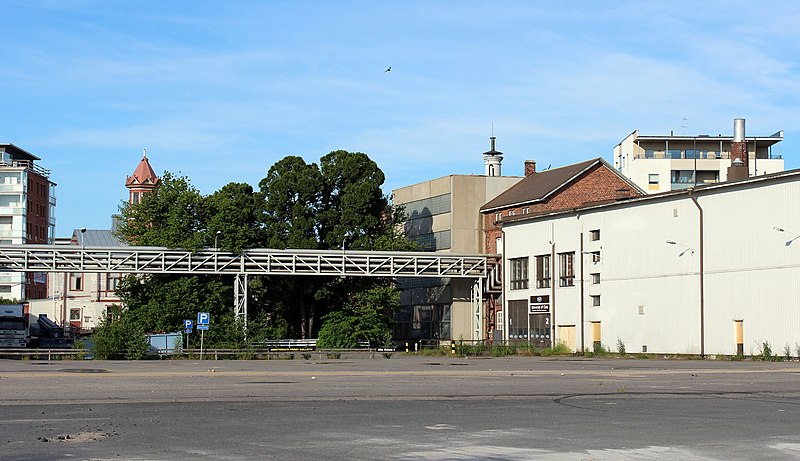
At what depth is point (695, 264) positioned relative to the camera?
5762cm

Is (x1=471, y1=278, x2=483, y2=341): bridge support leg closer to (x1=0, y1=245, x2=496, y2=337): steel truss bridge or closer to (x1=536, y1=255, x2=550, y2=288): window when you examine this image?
(x1=0, y1=245, x2=496, y2=337): steel truss bridge

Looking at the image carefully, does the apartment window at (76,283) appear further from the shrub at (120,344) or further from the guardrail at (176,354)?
the shrub at (120,344)

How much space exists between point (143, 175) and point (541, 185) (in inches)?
4118

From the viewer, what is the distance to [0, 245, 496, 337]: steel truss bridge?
69.9 meters

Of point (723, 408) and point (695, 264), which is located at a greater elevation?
point (695, 264)

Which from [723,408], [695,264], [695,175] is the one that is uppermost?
[695,175]

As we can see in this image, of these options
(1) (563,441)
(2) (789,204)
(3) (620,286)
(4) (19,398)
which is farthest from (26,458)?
(3) (620,286)

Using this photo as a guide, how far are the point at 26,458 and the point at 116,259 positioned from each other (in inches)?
2374

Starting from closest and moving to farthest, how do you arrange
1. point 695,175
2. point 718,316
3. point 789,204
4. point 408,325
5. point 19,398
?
1. point 19,398
2. point 789,204
3. point 718,316
4. point 408,325
5. point 695,175

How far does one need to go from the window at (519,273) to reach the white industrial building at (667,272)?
66mm

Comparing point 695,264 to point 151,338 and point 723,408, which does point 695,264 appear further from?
point 723,408

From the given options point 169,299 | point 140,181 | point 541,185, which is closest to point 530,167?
point 541,185

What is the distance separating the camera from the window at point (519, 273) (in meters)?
73.4

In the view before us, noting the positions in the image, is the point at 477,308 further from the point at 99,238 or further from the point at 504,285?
the point at 99,238
